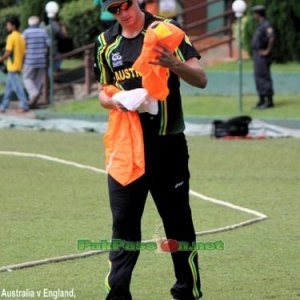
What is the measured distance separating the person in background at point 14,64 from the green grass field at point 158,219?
21.4 ft

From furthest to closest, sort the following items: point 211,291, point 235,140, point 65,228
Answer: point 235,140, point 65,228, point 211,291

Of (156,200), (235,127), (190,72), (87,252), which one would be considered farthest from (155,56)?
(235,127)

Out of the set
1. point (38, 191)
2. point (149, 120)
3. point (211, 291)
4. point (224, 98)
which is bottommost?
point (224, 98)

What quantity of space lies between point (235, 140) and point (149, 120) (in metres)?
11.2

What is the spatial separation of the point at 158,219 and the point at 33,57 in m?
15.0

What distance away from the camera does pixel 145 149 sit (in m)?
7.16

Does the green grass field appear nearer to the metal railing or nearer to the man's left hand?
the man's left hand

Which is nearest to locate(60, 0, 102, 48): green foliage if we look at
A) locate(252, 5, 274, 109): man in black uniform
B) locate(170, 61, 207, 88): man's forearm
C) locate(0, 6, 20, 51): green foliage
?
locate(0, 6, 20, 51): green foliage

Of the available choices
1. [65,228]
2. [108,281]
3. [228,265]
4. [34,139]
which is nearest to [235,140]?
[34,139]

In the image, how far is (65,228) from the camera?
1049 cm

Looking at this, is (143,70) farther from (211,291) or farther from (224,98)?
(224,98)

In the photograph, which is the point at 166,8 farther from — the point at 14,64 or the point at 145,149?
the point at 145,149

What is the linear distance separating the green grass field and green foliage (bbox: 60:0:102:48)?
36.6 ft

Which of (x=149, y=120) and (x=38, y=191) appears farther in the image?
(x=38, y=191)
